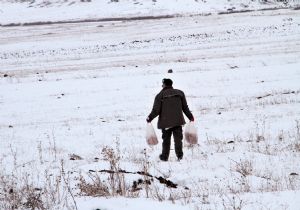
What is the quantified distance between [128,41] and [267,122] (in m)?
27.2

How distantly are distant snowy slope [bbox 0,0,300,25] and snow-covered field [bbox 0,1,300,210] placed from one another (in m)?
25.0

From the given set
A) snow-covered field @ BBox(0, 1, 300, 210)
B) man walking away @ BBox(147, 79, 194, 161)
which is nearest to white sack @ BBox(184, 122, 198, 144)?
man walking away @ BBox(147, 79, 194, 161)

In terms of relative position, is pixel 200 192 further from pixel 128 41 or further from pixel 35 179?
pixel 128 41

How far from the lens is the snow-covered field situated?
6195 millimetres

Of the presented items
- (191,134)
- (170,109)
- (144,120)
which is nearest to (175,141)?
(191,134)

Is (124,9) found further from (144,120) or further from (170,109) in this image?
(170,109)

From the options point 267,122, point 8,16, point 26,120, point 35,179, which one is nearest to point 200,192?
point 35,179

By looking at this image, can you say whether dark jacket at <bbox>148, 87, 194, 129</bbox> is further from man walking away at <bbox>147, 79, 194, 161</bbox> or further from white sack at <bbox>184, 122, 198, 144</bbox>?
white sack at <bbox>184, 122, 198, 144</bbox>

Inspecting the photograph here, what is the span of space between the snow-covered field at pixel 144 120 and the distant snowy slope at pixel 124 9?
985 inches

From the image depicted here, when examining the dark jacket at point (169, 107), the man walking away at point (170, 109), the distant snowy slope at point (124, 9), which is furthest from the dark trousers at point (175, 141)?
the distant snowy slope at point (124, 9)

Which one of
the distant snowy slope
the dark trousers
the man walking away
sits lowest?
the dark trousers

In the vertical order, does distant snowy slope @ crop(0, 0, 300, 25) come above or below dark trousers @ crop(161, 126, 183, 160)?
above

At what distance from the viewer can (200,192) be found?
625cm

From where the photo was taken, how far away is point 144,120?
14.0 metres
